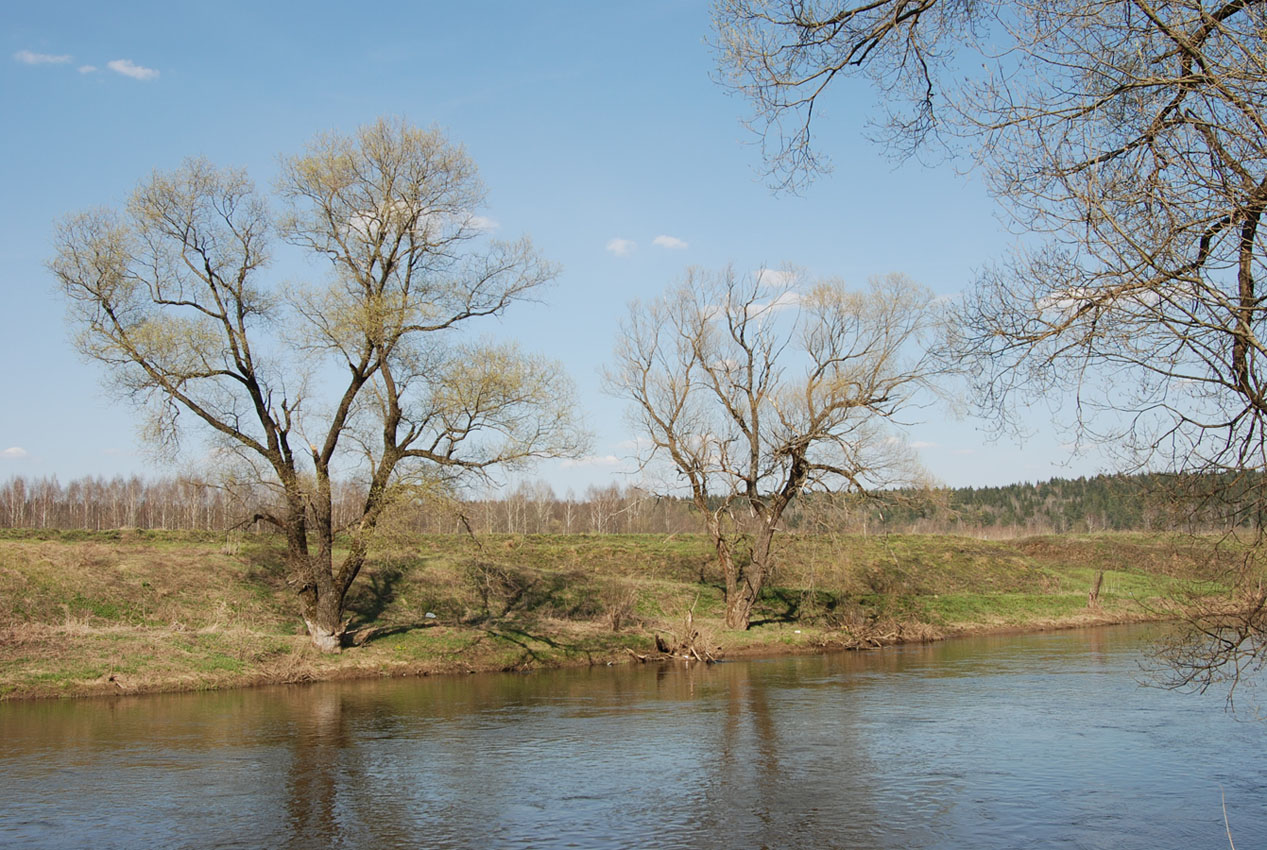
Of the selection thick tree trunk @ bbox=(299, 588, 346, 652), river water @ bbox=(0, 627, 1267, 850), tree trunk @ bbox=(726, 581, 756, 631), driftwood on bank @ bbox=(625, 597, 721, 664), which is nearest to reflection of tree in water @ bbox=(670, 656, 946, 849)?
river water @ bbox=(0, 627, 1267, 850)

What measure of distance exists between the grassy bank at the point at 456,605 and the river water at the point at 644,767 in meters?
2.16

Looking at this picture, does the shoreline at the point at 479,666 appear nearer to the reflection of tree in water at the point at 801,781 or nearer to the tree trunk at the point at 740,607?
the tree trunk at the point at 740,607

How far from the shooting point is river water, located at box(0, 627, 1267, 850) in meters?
11.1

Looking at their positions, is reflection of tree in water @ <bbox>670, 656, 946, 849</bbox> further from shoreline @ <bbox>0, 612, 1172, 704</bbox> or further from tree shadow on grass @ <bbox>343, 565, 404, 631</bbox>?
tree shadow on grass @ <bbox>343, 565, 404, 631</bbox>

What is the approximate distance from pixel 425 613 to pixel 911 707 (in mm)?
16462

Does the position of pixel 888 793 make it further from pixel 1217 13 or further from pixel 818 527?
pixel 818 527

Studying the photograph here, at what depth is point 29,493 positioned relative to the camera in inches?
4176

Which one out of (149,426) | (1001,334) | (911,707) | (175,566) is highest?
(149,426)

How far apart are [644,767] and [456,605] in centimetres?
1803

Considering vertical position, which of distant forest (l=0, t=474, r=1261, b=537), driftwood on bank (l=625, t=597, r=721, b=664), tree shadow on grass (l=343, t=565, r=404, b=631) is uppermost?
distant forest (l=0, t=474, r=1261, b=537)

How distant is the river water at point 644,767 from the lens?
11.1 m

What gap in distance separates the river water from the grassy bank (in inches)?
84.9

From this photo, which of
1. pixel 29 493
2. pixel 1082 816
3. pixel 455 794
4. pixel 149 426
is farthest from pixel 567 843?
pixel 29 493

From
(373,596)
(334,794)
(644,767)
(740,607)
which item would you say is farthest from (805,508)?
(334,794)
